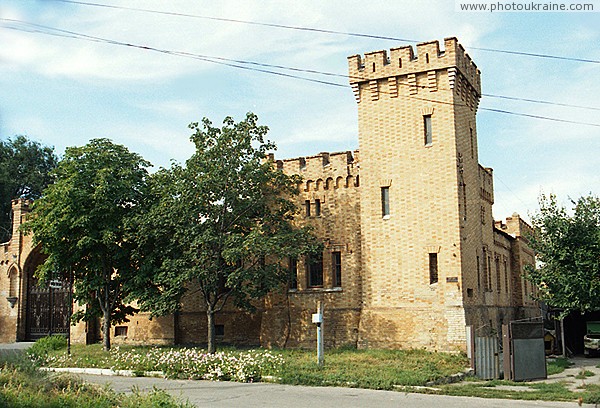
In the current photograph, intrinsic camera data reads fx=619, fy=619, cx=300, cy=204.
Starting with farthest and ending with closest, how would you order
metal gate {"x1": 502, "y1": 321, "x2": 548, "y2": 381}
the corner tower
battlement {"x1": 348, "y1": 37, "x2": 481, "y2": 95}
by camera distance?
battlement {"x1": 348, "y1": 37, "x2": 481, "y2": 95}
the corner tower
metal gate {"x1": 502, "y1": 321, "x2": 548, "y2": 381}

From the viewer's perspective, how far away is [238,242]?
2402 centimetres

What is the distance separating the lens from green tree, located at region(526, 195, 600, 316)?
Answer: 23766mm

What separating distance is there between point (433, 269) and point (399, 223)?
2306 millimetres

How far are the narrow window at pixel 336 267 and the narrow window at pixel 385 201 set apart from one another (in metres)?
2.95

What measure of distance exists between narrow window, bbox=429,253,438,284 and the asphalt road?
27.2ft

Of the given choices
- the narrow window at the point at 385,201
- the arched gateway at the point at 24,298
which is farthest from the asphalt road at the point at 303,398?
the arched gateway at the point at 24,298

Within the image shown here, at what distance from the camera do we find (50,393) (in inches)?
436

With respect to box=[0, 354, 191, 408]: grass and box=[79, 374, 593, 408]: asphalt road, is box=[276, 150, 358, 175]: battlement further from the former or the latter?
box=[0, 354, 191, 408]: grass

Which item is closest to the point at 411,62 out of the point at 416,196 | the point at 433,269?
the point at 416,196

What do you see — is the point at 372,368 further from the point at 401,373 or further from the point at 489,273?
the point at 489,273

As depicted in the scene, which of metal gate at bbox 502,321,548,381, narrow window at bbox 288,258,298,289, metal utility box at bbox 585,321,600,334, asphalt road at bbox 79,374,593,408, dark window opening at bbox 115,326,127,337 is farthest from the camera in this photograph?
dark window opening at bbox 115,326,127,337

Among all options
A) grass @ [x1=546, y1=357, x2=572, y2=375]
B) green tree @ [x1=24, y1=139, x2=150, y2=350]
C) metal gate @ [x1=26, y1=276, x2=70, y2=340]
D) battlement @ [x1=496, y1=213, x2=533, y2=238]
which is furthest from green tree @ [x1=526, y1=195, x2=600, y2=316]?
metal gate @ [x1=26, y1=276, x2=70, y2=340]

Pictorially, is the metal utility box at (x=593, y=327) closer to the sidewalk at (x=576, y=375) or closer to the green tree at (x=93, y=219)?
the sidewalk at (x=576, y=375)

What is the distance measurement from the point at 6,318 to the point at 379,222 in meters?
22.7
